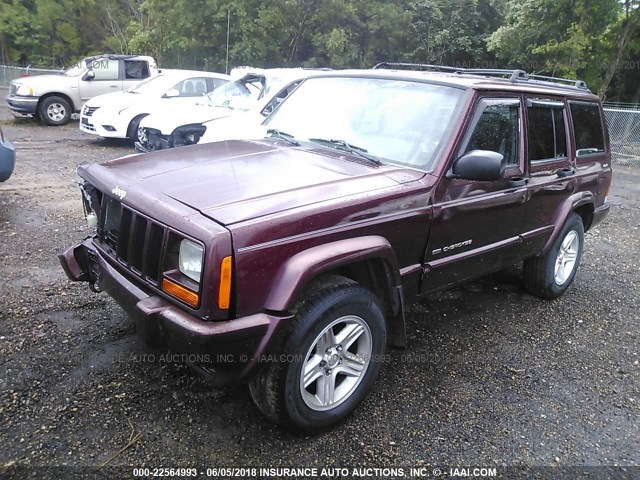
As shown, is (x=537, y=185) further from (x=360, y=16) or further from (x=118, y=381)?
(x=360, y=16)

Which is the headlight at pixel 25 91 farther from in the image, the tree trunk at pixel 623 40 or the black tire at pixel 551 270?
the tree trunk at pixel 623 40

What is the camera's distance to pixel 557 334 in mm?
4133

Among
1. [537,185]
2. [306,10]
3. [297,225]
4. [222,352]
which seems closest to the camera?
[222,352]

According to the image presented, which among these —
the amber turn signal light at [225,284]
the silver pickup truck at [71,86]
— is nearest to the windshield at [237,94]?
the silver pickup truck at [71,86]

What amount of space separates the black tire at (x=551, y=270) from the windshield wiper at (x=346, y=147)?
2128 mm

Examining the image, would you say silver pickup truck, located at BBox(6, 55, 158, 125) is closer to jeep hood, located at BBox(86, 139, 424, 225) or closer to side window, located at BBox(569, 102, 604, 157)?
jeep hood, located at BBox(86, 139, 424, 225)

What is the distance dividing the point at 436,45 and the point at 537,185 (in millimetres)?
22014

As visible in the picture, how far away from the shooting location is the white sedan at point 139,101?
10.8 m

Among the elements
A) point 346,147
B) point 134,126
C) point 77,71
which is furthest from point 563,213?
point 77,71

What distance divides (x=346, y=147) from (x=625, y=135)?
13904 mm

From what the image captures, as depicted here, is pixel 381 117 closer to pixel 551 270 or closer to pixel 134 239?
pixel 134 239

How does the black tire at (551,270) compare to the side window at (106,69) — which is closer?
the black tire at (551,270)

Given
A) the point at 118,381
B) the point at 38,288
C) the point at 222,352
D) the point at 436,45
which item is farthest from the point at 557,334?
the point at 436,45

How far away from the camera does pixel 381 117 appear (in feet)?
11.4
